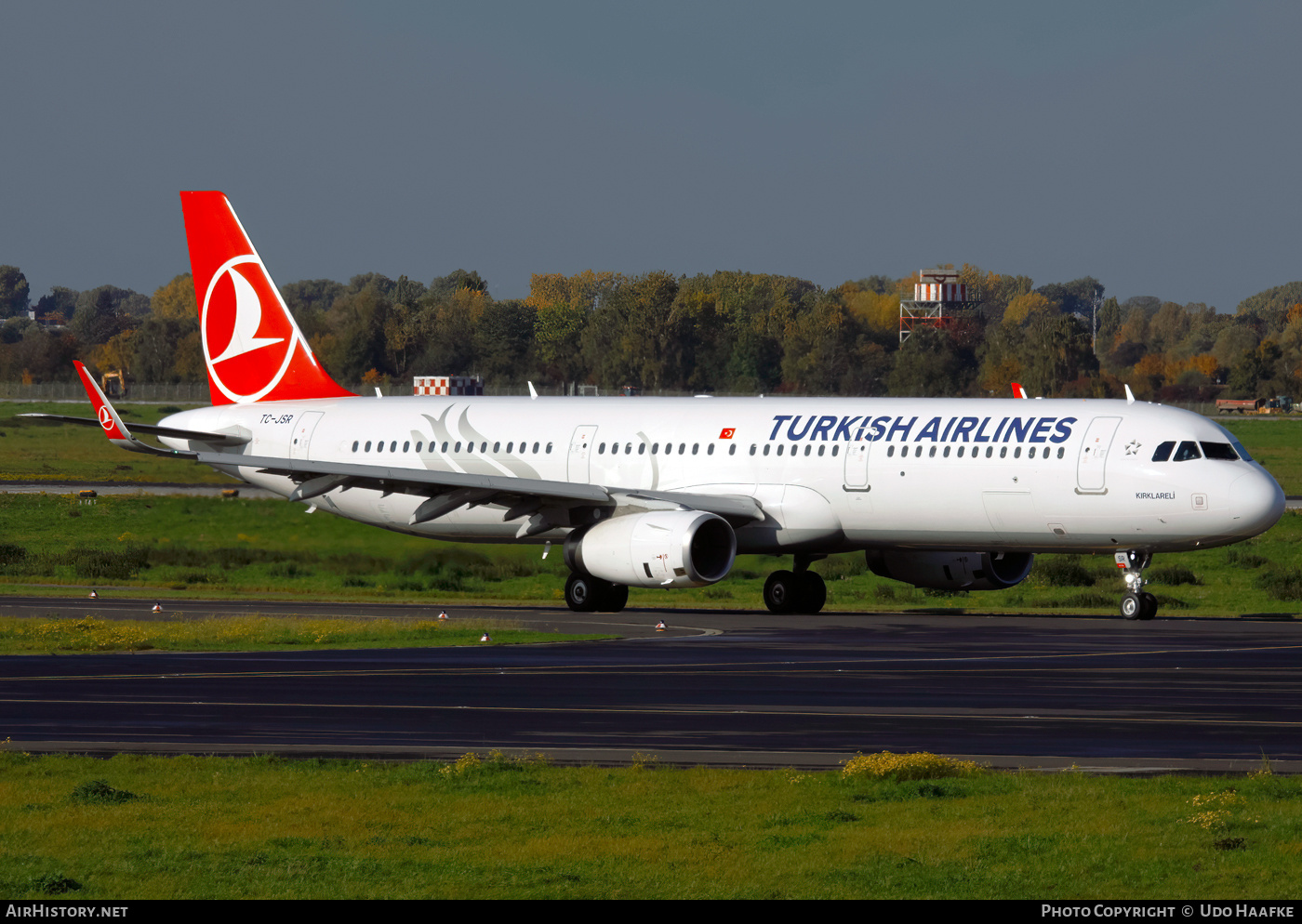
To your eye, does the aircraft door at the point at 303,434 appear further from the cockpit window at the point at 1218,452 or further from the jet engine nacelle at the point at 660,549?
the cockpit window at the point at 1218,452

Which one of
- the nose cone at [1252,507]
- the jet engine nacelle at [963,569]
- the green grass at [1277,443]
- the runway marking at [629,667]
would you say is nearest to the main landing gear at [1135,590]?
the nose cone at [1252,507]

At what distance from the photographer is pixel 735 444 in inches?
1630

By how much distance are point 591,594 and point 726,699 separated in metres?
17.2

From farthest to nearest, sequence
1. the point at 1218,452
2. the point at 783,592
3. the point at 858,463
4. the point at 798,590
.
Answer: the point at 783,592
the point at 798,590
the point at 858,463
the point at 1218,452

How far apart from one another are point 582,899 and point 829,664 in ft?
55.9

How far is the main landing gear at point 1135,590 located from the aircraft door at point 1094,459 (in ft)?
6.39

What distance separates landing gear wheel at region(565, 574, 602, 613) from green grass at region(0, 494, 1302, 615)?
4.25m

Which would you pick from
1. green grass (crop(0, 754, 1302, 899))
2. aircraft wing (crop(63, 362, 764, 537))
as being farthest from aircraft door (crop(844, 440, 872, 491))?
green grass (crop(0, 754, 1302, 899))

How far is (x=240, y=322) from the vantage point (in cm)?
4966

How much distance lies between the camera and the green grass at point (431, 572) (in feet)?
156

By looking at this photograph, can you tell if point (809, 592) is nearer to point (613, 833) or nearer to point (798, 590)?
point (798, 590)

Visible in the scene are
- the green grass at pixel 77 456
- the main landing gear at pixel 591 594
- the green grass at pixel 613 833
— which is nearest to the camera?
the green grass at pixel 613 833

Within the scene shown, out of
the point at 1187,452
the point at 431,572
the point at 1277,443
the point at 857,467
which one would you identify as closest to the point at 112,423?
the point at 431,572
